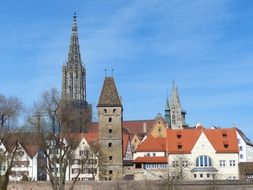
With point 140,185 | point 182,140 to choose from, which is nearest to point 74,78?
point 182,140

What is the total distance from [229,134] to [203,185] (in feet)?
63.0

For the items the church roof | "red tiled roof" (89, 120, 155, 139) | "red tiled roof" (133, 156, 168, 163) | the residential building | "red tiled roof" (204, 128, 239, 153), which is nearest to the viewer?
the residential building

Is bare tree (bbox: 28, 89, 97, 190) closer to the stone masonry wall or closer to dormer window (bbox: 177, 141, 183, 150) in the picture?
the stone masonry wall

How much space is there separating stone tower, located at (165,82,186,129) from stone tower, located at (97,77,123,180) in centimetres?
6641

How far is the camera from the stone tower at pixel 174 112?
148500 mm

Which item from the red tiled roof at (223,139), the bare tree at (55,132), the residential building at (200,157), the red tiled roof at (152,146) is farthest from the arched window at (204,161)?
the bare tree at (55,132)

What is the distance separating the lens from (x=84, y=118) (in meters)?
71.1

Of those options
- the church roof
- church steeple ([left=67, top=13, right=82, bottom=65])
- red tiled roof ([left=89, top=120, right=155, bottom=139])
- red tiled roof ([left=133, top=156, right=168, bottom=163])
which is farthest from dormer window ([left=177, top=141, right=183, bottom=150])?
church steeple ([left=67, top=13, right=82, bottom=65])

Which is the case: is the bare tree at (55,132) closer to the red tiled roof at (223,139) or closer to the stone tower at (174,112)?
the red tiled roof at (223,139)

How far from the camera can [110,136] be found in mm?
80625

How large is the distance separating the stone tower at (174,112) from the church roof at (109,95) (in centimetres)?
6496

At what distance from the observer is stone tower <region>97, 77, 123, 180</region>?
79.9 m

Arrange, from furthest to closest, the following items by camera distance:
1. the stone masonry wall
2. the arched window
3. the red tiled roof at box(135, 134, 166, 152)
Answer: the red tiled roof at box(135, 134, 166, 152) → the arched window → the stone masonry wall

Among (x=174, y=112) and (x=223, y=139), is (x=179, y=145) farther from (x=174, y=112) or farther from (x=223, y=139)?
(x=174, y=112)
